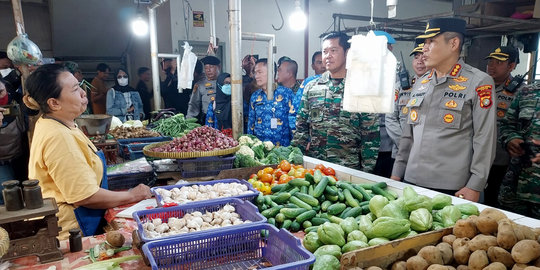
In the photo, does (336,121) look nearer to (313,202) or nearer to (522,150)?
(313,202)

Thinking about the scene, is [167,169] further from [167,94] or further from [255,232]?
[167,94]

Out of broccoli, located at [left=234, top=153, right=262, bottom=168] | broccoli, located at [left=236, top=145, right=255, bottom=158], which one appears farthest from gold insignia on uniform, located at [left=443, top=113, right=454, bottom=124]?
broccoli, located at [left=236, top=145, right=255, bottom=158]

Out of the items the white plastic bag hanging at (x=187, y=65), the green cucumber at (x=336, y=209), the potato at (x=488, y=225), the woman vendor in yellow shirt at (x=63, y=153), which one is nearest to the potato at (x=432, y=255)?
the potato at (x=488, y=225)

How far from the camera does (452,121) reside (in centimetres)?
313

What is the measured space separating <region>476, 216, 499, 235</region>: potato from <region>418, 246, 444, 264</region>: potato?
0.87 feet

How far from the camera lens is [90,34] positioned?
40.1 feet

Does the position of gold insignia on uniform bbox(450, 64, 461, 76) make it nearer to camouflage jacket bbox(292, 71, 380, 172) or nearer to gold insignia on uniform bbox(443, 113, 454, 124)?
gold insignia on uniform bbox(443, 113, 454, 124)

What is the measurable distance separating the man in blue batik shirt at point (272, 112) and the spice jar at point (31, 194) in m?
3.61

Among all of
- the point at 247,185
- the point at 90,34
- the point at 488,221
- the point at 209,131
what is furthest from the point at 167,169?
the point at 90,34

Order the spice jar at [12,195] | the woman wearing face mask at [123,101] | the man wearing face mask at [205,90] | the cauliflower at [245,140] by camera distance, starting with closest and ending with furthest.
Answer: the spice jar at [12,195] → the cauliflower at [245,140] → the man wearing face mask at [205,90] → the woman wearing face mask at [123,101]

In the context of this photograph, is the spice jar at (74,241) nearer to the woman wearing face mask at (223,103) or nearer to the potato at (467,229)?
the potato at (467,229)

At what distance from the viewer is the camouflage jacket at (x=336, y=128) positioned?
3.98 m

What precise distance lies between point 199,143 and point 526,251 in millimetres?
2765

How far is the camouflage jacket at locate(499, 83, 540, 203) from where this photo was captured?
4.05 metres
